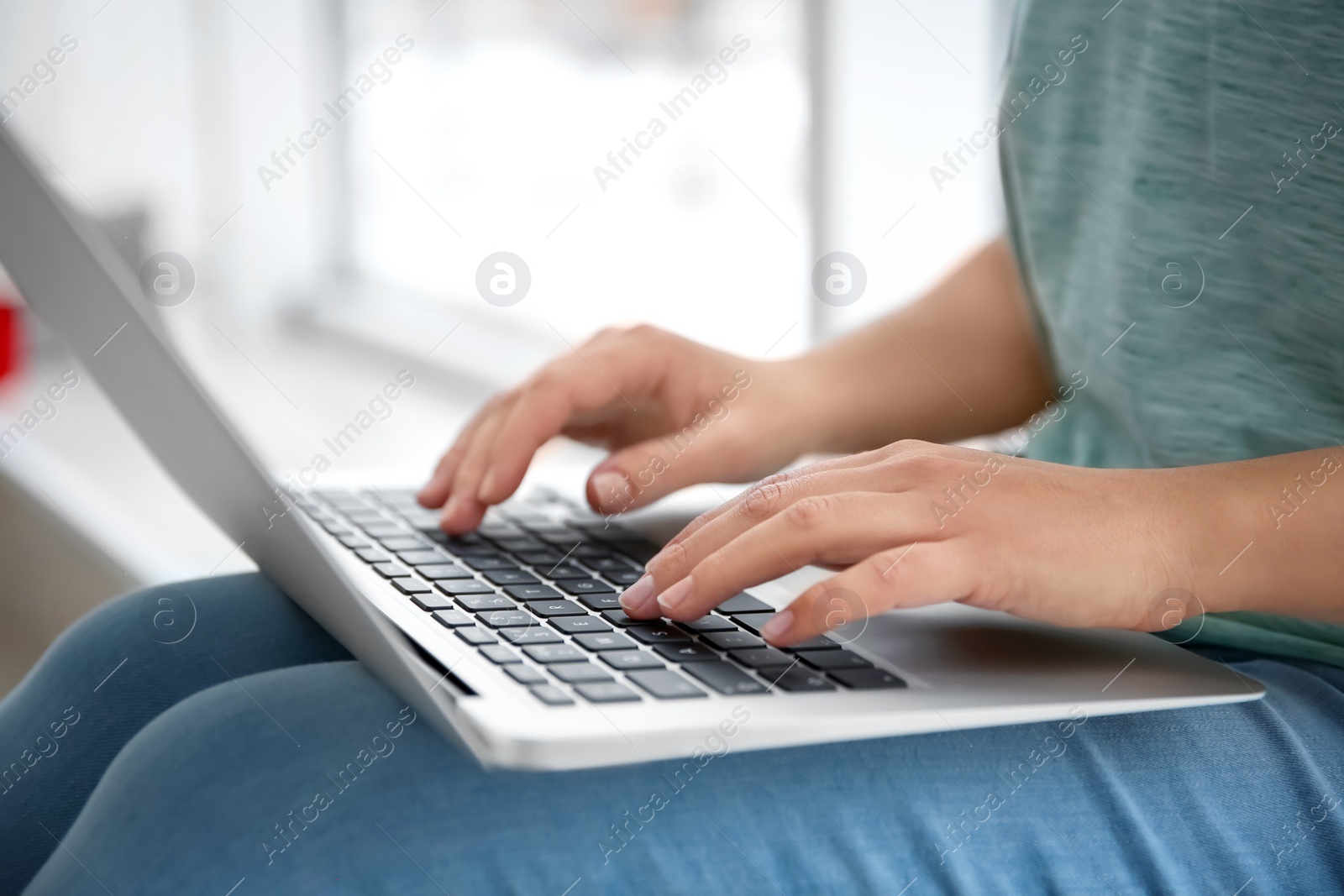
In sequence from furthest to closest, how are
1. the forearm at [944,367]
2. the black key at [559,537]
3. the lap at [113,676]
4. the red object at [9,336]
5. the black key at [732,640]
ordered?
1. the red object at [9,336]
2. the forearm at [944,367]
3. the black key at [559,537]
4. the lap at [113,676]
5. the black key at [732,640]

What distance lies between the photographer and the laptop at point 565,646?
0.43 metres

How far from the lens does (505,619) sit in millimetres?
576

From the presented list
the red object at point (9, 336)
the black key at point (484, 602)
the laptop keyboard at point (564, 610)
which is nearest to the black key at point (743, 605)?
the laptop keyboard at point (564, 610)

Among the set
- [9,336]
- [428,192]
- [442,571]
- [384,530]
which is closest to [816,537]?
[442,571]

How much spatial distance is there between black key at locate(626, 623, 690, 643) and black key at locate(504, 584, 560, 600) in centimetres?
7

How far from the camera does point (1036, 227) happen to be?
83 cm

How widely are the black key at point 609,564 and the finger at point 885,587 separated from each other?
19cm

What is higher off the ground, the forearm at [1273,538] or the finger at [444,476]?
the finger at [444,476]

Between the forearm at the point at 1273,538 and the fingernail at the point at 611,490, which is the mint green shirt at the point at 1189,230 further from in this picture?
the fingernail at the point at 611,490

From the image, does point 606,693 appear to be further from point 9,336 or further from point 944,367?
point 9,336

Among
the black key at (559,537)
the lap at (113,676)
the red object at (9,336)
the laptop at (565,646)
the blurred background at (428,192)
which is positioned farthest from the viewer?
the red object at (9,336)

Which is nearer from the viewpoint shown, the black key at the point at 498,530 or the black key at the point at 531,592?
the black key at the point at 531,592

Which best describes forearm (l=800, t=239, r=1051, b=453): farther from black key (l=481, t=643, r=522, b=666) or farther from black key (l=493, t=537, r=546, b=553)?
black key (l=481, t=643, r=522, b=666)

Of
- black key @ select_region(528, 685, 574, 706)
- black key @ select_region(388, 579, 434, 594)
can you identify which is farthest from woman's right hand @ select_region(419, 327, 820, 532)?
black key @ select_region(528, 685, 574, 706)
